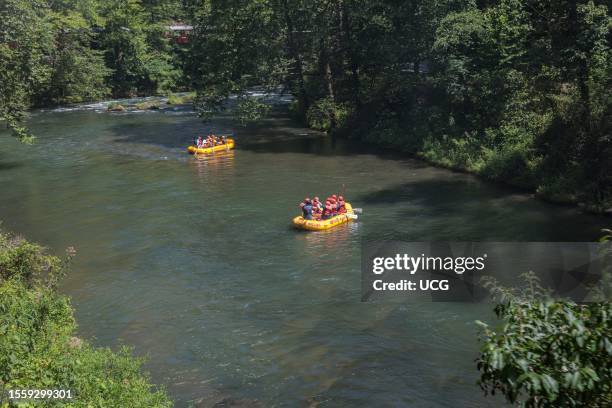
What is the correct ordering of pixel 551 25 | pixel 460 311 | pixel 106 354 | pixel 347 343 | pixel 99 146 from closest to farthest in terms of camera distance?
pixel 106 354 < pixel 347 343 < pixel 460 311 < pixel 551 25 < pixel 99 146

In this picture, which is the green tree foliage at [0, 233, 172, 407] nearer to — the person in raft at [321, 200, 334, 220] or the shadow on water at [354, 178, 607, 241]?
the person in raft at [321, 200, 334, 220]

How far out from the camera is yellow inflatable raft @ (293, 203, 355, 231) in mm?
22797

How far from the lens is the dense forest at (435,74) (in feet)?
83.3

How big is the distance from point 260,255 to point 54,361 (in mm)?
11125

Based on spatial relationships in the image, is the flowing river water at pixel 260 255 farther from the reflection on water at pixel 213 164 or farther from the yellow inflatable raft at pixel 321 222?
the yellow inflatable raft at pixel 321 222

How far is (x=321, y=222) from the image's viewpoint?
2292 cm

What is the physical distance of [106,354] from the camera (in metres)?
11.9

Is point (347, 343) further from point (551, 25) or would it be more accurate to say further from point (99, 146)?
point (99, 146)

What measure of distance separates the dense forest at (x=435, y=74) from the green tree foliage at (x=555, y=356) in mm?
19240

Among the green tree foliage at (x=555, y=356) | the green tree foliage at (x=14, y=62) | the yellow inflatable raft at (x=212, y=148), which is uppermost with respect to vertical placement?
the green tree foliage at (x=14, y=62)

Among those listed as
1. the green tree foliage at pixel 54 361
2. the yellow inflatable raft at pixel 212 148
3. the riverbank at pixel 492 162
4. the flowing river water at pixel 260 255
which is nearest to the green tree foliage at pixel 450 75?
the riverbank at pixel 492 162

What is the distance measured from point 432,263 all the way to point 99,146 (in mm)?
29563

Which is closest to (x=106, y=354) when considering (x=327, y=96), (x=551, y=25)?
(x=551, y=25)

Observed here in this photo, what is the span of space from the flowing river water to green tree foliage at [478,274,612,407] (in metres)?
7.48
